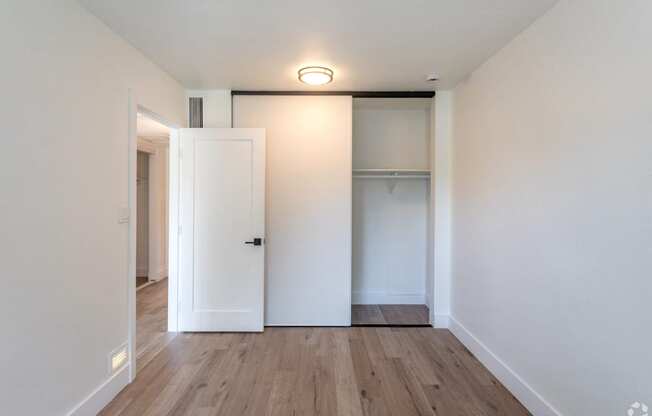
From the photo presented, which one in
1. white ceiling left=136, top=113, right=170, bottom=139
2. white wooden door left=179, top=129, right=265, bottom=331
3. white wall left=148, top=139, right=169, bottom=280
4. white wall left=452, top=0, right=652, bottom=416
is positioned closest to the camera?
white wall left=452, top=0, right=652, bottom=416

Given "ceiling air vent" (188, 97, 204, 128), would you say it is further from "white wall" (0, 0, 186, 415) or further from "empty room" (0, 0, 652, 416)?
"white wall" (0, 0, 186, 415)

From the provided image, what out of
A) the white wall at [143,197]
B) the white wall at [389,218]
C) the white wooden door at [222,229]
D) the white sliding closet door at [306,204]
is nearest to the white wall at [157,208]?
the white wall at [143,197]

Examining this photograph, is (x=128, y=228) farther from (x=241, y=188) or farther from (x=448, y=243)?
(x=448, y=243)

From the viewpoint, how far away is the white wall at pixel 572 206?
4.60ft

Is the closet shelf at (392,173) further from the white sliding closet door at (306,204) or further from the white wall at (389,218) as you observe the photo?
the white sliding closet door at (306,204)

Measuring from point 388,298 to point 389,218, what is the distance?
1010 mm

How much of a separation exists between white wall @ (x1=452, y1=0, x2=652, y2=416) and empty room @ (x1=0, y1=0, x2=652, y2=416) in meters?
0.01

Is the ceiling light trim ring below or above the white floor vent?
above

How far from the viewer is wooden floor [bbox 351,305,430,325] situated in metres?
3.55

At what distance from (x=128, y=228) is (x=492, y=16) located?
9.27 ft

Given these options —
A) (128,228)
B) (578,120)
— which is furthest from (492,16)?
(128,228)

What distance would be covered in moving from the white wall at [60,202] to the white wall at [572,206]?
2749 millimetres

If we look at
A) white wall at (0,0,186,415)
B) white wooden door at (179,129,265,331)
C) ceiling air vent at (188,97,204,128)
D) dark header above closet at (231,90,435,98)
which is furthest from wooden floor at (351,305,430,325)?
ceiling air vent at (188,97,204,128)

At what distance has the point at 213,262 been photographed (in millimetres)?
3246
